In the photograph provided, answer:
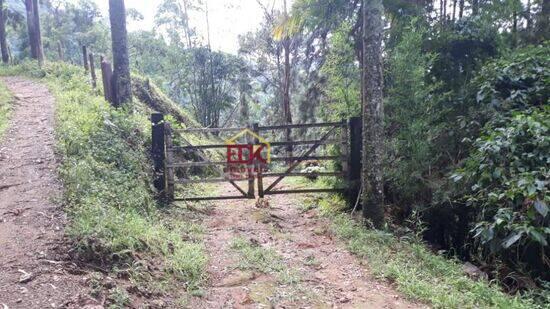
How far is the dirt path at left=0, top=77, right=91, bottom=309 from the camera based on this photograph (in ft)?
11.8

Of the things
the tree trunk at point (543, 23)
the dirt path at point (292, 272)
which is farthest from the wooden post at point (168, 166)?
the tree trunk at point (543, 23)

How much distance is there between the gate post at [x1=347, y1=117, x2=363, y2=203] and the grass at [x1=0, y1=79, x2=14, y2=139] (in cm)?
712

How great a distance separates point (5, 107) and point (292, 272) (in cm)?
995

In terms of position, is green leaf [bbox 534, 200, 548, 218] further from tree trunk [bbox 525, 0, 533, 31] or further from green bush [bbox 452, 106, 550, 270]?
tree trunk [bbox 525, 0, 533, 31]

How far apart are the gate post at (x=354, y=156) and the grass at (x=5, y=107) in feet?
23.4

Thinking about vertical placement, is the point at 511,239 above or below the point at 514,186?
below

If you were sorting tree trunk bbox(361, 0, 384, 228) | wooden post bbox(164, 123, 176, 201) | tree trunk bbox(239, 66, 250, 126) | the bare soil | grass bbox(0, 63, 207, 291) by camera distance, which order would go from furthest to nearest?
1. tree trunk bbox(239, 66, 250, 126)
2. wooden post bbox(164, 123, 176, 201)
3. tree trunk bbox(361, 0, 384, 228)
4. grass bbox(0, 63, 207, 291)
5. the bare soil

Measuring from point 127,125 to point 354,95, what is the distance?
496 centimetres

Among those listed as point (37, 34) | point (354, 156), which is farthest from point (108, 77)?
point (37, 34)

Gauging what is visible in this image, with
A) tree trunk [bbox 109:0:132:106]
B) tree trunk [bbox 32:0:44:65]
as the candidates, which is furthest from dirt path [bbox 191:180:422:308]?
tree trunk [bbox 32:0:44:65]

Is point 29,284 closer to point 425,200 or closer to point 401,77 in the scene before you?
point 425,200

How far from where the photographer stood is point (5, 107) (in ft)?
36.6

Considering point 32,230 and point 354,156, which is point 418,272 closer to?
point 354,156

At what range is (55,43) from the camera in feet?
104
